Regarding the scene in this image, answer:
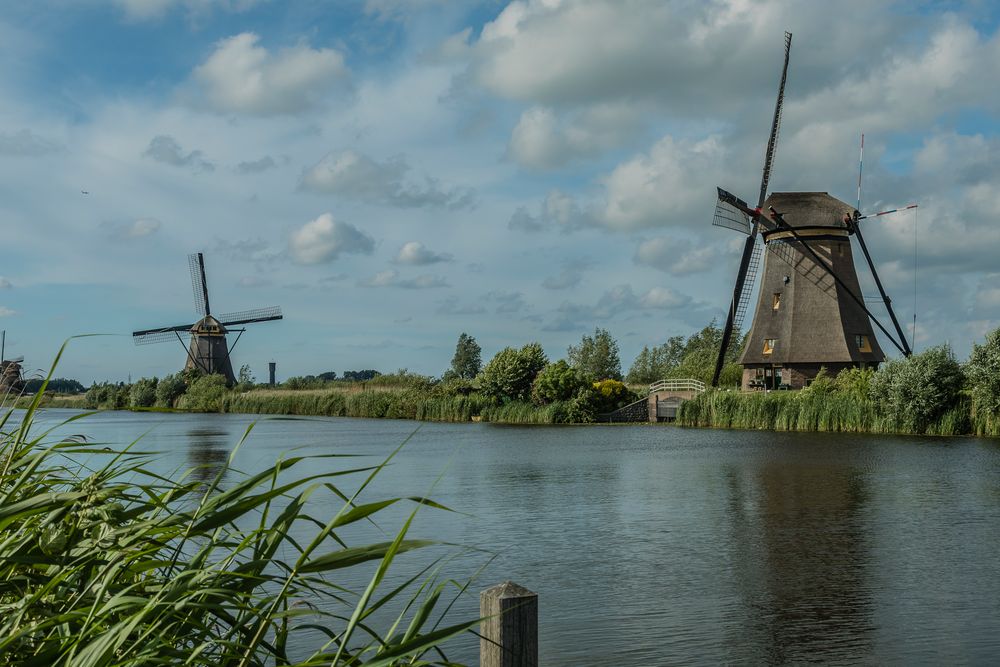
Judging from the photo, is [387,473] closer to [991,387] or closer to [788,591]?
[788,591]

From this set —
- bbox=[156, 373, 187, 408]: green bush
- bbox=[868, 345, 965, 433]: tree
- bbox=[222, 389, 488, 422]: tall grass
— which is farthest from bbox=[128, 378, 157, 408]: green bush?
bbox=[868, 345, 965, 433]: tree

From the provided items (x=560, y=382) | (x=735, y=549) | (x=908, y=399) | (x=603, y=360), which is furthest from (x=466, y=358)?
(x=735, y=549)

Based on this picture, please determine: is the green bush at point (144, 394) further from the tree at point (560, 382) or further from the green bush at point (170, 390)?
the tree at point (560, 382)

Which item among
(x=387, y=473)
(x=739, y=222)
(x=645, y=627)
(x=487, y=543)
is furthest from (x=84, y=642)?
(x=739, y=222)

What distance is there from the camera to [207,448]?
20.9 meters

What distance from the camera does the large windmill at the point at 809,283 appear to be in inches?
1200

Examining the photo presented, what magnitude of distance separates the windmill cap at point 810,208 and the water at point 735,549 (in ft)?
43.4

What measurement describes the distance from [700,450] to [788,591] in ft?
45.2

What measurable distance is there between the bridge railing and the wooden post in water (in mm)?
31679

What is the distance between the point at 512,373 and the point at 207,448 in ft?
60.3

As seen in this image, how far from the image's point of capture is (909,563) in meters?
7.95

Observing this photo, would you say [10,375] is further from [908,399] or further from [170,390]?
[170,390]

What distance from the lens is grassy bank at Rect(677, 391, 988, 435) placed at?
23.2 meters

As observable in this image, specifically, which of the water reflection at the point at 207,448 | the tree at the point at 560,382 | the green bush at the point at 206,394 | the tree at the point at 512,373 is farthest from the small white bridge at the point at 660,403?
the green bush at the point at 206,394
